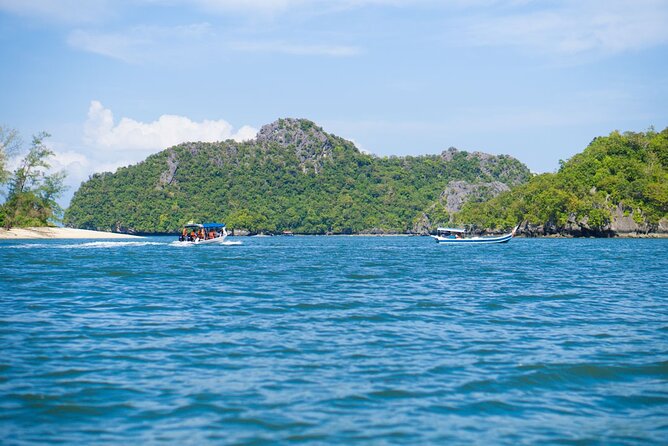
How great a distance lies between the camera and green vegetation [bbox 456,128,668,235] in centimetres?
15100

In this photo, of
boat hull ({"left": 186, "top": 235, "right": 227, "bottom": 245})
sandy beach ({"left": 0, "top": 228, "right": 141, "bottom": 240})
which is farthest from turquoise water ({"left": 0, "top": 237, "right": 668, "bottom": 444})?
sandy beach ({"left": 0, "top": 228, "right": 141, "bottom": 240})

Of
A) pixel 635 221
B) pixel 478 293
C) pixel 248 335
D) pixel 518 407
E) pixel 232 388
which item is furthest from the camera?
pixel 635 221

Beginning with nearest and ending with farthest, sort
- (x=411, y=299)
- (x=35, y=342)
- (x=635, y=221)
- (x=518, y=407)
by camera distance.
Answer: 1. (x=518, y=407)
2. (x=35, y=342)
3. (x=411, y=299)
4. (x=635, y=221)

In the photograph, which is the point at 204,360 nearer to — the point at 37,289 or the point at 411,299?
the point at 411,299

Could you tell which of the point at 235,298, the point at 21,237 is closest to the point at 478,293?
the point at 235,298

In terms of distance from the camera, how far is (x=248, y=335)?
18922mm

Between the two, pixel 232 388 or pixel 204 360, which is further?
pixel 204 360

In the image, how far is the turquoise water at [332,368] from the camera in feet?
35.6

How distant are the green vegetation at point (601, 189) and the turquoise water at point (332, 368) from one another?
13070 cm

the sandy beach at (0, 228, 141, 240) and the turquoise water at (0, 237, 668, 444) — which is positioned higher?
the sandy beach at (0, 228, 141, 240)

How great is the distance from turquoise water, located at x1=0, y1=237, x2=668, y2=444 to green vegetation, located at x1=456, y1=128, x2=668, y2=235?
131 m

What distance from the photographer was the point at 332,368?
14.7m

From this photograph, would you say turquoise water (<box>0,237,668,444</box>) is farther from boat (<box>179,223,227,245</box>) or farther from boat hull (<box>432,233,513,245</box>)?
A: boat hull (<box>432,233,513,245</box>)

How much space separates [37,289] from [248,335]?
54.0ft
